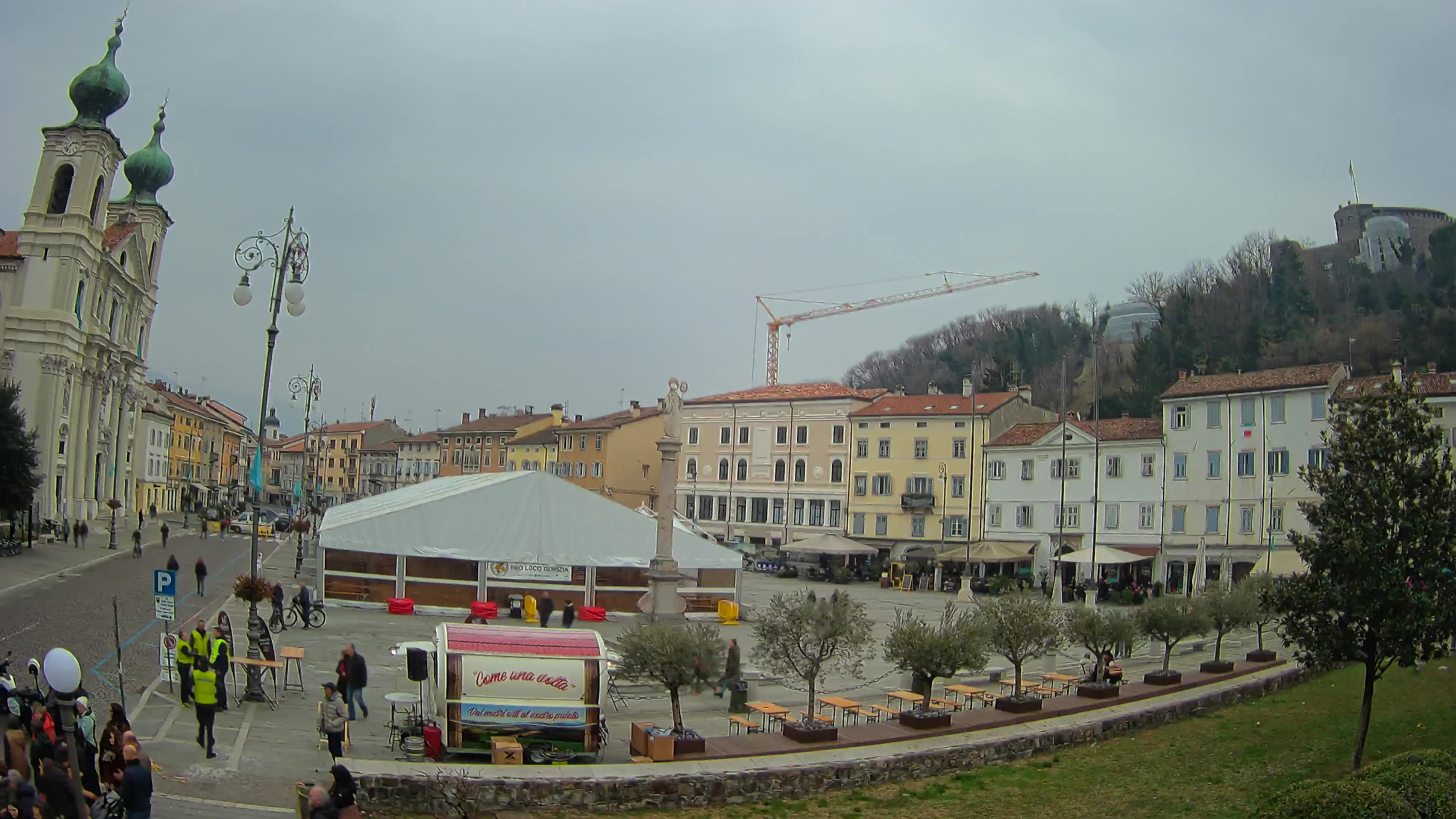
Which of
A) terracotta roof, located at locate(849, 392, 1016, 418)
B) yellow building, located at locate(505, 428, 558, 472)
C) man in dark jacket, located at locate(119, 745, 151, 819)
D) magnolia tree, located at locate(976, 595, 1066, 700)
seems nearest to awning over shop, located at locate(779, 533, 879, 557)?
terracotta roof, located at locate(849, 392, 1016, 418)

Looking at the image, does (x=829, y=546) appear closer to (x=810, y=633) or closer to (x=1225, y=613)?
(x=1225, y=613)

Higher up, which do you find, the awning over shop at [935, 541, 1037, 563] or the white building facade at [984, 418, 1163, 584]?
the white building facade at [984, 418, 1163, 584]

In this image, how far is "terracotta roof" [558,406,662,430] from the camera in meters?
83.1

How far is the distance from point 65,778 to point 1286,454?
50.1 metres

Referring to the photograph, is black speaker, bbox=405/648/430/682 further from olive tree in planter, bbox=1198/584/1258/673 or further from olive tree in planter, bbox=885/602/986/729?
olive tree in planter, bbox=1198/584/1258/673

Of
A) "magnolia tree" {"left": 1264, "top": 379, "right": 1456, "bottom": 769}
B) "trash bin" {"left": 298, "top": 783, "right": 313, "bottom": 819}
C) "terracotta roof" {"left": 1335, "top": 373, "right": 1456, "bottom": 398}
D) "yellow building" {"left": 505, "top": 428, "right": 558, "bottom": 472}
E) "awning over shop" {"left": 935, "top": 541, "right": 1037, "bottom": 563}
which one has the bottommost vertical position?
"trash bin" {"left": 298, "top": 783, "right": 313, "bottom": 819}

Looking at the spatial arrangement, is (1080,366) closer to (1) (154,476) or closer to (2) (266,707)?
(1) (154,476)

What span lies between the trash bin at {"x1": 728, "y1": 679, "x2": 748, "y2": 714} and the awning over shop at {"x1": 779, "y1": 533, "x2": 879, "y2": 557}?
117 feet

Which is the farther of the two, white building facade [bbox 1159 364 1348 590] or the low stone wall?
white building facade [bbox 1159 364 1348 590]

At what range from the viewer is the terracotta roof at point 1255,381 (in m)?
48.1

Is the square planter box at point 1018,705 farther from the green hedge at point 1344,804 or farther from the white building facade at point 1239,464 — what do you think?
the white building facade at point 1239,464

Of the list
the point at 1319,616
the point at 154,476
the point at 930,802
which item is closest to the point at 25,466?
the point at 930,802

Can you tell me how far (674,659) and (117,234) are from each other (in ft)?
238

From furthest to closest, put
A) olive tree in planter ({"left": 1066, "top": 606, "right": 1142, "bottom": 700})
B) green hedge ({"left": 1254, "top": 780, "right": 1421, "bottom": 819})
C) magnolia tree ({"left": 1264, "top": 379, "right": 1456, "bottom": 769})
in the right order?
olive tree in planter ({"left": 1066, "top": 606, "right": 1142, "bottom": 700}) < magnolia tree ({"left": 1264, "top": 379, "right": 1456, "bottom": 769}) < green hedge ({"left": 1254, "top": 780, "right": 1421, "bottom": 819})
